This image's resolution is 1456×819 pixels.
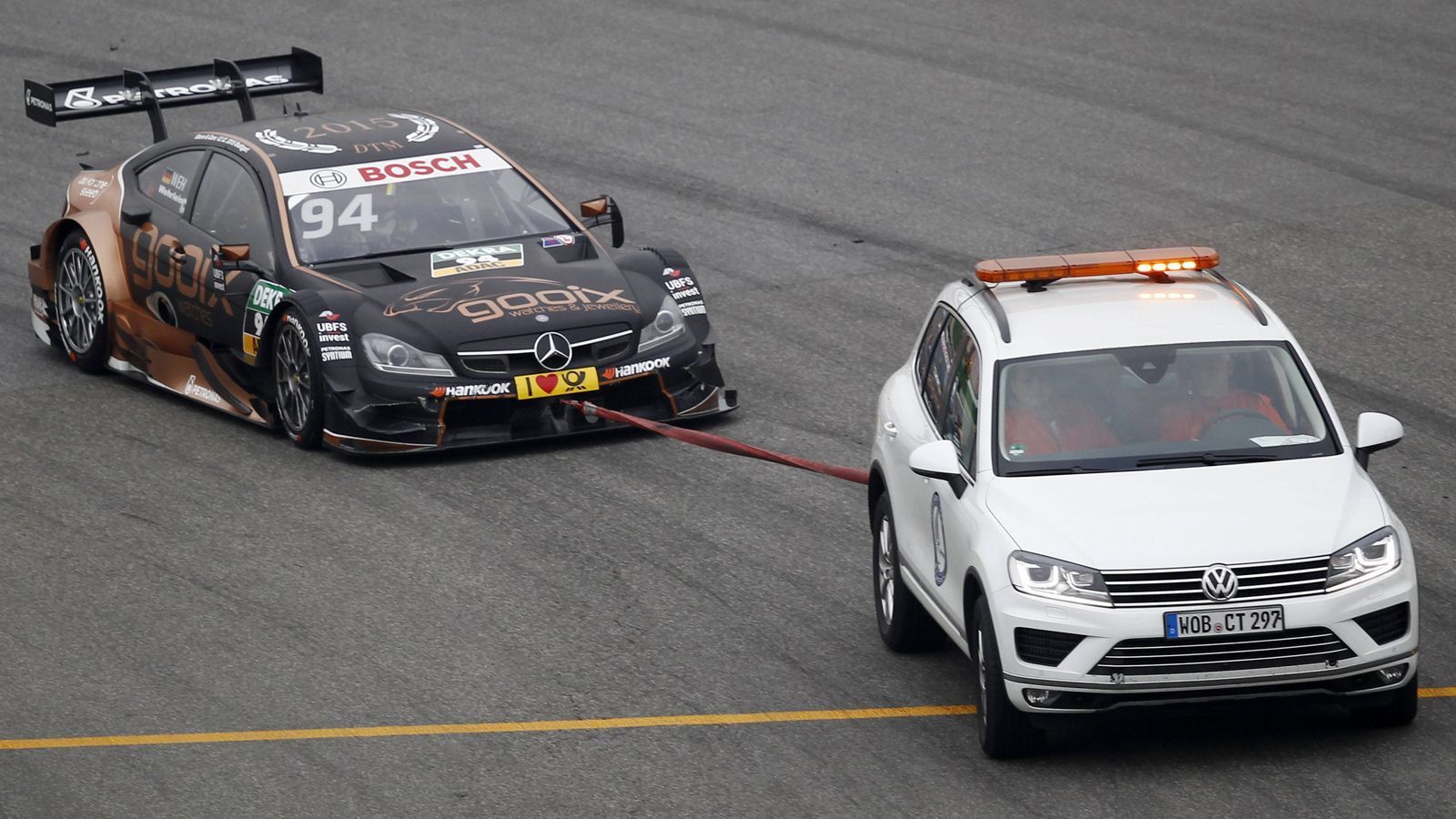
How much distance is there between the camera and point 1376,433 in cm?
777

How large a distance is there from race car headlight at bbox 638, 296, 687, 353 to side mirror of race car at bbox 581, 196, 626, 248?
1.01m

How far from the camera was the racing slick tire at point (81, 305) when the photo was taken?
13633 mm

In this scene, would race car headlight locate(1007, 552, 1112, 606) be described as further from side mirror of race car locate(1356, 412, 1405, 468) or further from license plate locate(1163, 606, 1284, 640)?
side mirror of race car locate(1356, 412, 1405, 468)

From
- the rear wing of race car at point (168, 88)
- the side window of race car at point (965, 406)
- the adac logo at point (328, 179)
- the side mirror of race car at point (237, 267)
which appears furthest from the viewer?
the rear wing of race car at point (168, 88)

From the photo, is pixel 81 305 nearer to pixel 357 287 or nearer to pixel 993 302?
pixel 357 287

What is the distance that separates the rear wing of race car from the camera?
1411 cm

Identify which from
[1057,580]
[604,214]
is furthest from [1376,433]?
[604,214]

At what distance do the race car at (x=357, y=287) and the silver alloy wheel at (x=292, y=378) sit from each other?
0.06ft

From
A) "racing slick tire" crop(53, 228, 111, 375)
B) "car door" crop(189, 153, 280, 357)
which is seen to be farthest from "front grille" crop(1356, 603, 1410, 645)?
"racing slick tire" crop(53, 228, 111, 375)

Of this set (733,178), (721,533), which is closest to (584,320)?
(721,533)

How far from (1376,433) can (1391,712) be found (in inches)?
39.6

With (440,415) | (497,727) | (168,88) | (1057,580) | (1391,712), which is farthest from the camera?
(168,88)

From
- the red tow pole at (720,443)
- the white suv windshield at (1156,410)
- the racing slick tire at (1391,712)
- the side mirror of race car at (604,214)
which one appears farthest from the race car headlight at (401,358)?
the racing slick tire at (1391,712)

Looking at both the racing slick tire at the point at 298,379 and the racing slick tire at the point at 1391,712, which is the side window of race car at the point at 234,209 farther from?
the racing slick tire at the point at 1391,712
